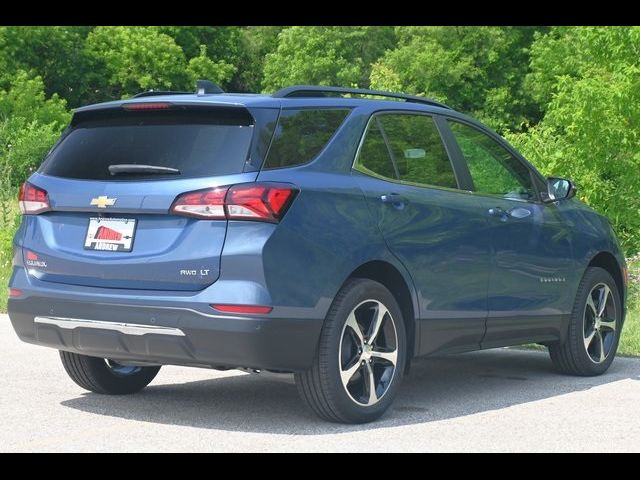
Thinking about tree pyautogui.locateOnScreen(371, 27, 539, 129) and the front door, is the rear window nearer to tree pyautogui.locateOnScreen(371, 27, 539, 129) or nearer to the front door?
the front door

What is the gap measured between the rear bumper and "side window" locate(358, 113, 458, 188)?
1.18m

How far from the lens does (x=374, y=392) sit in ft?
23.2

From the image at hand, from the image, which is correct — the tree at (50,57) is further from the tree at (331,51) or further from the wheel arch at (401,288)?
the wheel arch at (401,288)

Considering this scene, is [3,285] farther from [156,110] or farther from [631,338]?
[156,110]

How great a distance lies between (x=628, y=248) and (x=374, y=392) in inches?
589

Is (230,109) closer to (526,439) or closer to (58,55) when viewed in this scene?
(526,439)

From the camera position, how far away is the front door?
8.12m

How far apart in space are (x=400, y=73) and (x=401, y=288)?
5577 centimetres

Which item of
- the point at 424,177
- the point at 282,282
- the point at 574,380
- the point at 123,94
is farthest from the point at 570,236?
the point at 123,94

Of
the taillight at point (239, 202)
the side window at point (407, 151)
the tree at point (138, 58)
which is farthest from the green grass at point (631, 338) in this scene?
the tree at point (138, 58)

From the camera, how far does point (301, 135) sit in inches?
272

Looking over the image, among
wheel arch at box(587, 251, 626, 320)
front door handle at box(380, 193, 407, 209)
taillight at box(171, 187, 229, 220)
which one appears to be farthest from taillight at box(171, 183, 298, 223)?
wheel arch at box(587, 251, 626, 320)

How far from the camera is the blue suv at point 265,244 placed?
645cm

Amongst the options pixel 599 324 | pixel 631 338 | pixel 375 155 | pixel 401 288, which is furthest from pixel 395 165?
pixel 631 338
